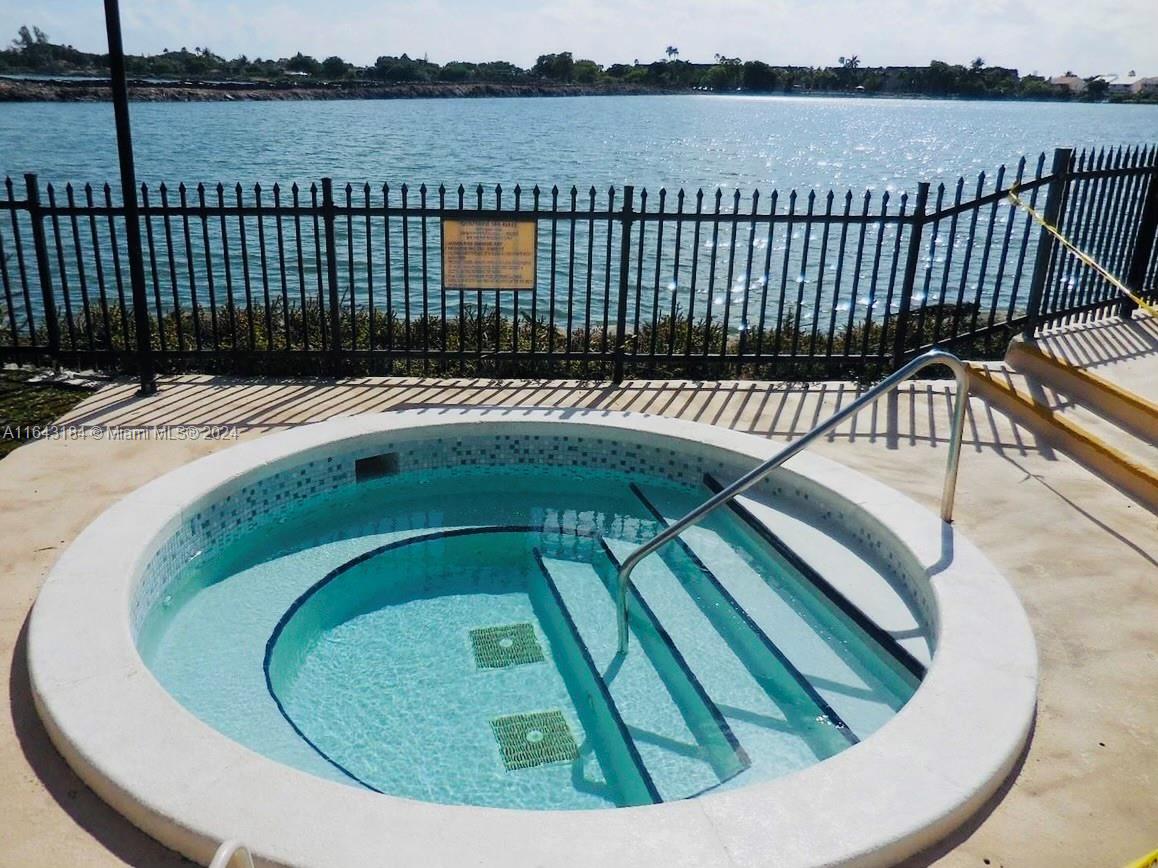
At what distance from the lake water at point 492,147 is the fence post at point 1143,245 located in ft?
68.2

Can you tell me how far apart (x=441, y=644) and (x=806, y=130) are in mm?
97826

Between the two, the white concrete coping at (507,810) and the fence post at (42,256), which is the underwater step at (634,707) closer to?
the white concrete coping at (507,810)

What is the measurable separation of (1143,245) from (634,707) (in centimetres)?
818

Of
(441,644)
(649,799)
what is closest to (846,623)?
(649,799)

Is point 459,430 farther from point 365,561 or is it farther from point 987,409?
point 987,409

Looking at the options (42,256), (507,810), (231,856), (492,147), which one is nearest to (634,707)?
(507,810)

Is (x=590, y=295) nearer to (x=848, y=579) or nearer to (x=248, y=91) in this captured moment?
(x=848, y=579)

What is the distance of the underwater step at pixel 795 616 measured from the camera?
429 centimetres

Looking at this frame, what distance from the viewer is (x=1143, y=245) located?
31.0 feet

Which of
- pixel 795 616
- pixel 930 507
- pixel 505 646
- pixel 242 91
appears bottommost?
pixel 505 646

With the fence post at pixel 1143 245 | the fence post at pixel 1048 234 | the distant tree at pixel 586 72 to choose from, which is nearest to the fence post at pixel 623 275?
the fence post at pixel 1048 234

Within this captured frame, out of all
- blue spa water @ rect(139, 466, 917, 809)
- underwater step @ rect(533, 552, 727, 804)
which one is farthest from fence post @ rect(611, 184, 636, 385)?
underwater step @ rect(533, 552, 727, 804)

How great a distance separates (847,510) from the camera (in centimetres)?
555

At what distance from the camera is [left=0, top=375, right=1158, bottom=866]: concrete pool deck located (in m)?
3.13
